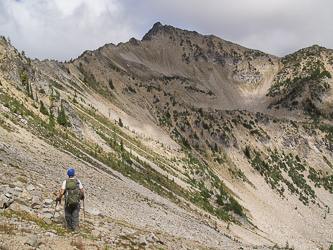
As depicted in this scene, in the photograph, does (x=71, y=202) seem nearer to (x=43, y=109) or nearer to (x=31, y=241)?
(x=31, y=241)

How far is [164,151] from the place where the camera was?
1704 inches

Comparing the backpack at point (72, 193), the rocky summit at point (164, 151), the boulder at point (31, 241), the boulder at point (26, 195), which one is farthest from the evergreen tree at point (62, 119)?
the boulder at point (31, 241)

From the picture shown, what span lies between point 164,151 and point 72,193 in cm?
3570

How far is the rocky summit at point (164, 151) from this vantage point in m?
9.88

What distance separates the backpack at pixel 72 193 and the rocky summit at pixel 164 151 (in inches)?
30.6

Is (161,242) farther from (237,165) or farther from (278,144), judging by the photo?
(278,144)

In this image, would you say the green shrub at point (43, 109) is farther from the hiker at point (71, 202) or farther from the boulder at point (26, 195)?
the hiker at point (71, 202)

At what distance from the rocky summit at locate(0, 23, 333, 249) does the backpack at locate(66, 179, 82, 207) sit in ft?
2.55

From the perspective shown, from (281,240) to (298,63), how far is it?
118107 millimetres

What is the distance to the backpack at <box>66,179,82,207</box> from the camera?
765 centimetres

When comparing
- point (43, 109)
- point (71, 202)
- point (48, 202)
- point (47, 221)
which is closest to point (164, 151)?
point (43, 109)

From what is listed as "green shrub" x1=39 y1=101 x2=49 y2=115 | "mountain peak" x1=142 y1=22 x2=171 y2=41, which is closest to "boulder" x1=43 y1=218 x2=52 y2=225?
"green shrub" x1=39 y1=101 x2=49 y2=115

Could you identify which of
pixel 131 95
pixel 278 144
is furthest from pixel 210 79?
pixel 131 95

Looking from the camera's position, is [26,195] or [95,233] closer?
[95,233]
